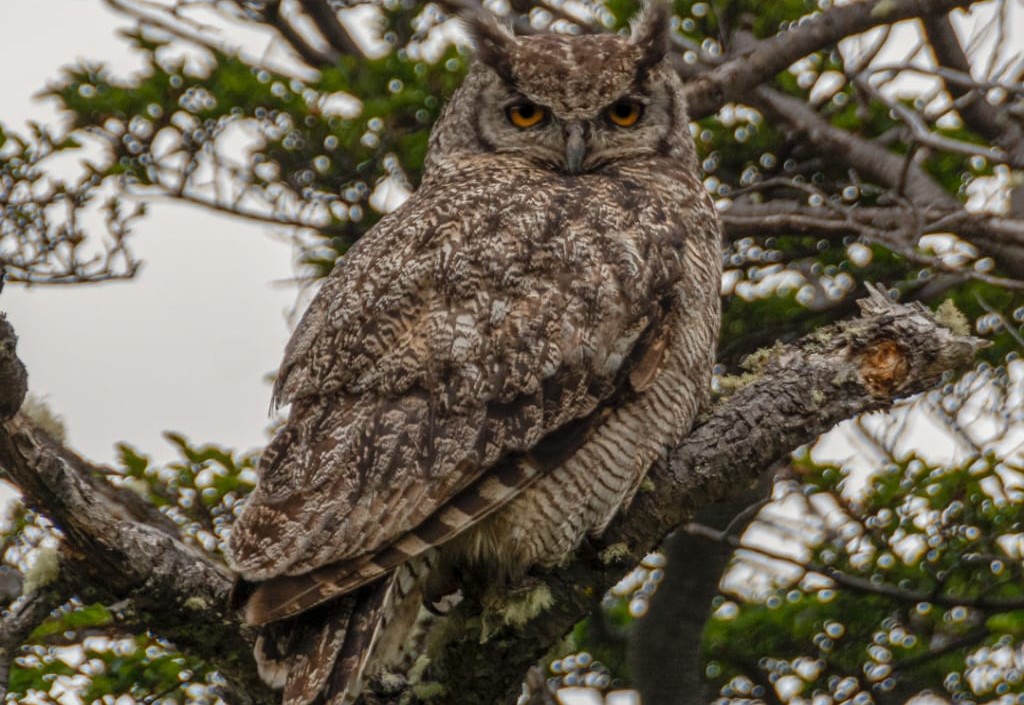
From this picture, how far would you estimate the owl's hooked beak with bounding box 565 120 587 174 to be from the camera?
331 cm

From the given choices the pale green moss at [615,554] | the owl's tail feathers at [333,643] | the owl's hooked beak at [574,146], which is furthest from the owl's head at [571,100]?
the owl's tail feathers at [333,643]

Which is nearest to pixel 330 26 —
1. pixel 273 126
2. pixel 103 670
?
pixel 273 126

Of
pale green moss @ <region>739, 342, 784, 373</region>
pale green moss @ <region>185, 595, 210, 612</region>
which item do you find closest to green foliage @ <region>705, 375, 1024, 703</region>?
pale green moss @ <region>739, 342, 784, 373</region>

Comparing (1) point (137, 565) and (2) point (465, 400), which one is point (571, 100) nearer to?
(2) point (465, 400)

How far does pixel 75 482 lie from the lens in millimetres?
2484

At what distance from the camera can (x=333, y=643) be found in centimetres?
247

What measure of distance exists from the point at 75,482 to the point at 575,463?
915mm

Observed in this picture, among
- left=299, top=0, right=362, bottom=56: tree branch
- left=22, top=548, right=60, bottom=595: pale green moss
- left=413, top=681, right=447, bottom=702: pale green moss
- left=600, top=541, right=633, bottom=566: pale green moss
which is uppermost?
left=299, top=0, right=362, bottom=56: tree branch

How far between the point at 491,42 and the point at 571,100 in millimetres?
314

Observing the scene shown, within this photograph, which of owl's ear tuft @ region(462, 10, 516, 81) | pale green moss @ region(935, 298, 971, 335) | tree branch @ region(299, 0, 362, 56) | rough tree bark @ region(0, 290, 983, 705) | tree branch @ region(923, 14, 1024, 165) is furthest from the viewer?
tree branch @ region(299, 0, 362, 56)

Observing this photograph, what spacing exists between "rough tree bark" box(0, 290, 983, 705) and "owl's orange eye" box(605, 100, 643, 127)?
30.0 inches

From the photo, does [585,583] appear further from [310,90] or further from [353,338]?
[310,90]

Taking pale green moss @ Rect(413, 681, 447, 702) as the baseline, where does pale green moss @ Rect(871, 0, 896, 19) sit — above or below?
above

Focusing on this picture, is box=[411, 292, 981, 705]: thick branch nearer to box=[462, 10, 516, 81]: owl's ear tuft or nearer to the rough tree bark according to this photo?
the rough tree bark
